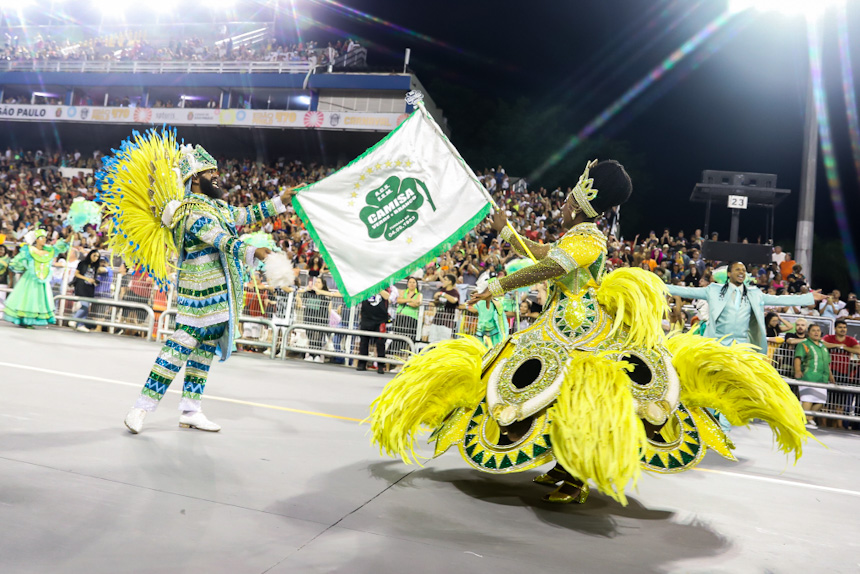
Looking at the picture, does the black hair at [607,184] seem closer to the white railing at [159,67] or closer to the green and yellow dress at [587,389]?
the green and yellow dress at [587,389]

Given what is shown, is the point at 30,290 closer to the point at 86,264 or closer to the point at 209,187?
the point at 86,264

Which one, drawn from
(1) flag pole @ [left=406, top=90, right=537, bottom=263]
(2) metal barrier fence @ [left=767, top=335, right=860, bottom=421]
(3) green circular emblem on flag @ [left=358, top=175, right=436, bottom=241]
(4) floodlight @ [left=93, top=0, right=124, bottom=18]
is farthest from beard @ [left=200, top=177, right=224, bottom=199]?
(4) floodlight @ [left=93, top=0, right=124, bottom=18]

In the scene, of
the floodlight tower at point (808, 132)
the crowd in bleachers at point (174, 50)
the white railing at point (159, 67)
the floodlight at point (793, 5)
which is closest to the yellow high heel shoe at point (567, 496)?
the floodlight tower at point (808, 132)

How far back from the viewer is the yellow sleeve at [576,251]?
3.46 meters

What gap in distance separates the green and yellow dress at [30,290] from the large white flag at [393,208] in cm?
900

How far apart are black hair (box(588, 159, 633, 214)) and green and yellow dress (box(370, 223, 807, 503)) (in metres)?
0.14

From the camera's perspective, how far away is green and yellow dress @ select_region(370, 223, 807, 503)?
9.85 feet

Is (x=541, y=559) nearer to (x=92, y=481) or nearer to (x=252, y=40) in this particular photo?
(x=92, y=481)

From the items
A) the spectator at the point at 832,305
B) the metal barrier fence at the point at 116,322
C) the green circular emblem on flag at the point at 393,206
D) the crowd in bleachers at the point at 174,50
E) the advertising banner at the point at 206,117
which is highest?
the crowd in bleachers at the point at 174,50

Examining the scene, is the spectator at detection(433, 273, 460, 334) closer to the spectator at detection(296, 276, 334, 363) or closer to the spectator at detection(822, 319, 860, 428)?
the spectator at detection(296, 276, 334, 363)

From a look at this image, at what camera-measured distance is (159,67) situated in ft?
105

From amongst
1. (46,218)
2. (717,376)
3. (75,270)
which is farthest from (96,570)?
(46,218)

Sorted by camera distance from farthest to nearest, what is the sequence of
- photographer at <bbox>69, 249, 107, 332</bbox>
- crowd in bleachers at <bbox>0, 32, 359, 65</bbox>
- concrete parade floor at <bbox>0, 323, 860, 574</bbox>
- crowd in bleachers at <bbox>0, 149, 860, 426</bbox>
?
crowd in bleachers at <bbox>0, 32, 359, 65</bbox>, photographer at <bbox>69, 249, 107, 332</bbox>, crowd in bleachers at <bbox>0, 149, 860, 426</bbox>, concrete parade floor at <bbox>0, 323, 860, 574</bbox>

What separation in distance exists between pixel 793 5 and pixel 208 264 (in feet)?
40.4
